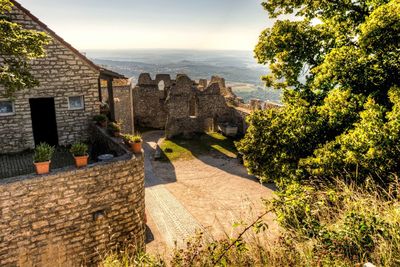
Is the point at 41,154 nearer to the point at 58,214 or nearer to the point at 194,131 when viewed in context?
the point at 58,214

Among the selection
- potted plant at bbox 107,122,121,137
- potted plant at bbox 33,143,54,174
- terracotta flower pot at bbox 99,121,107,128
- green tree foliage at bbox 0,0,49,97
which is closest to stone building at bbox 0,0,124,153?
terracotta flower pot at bbox 99,121,107,128

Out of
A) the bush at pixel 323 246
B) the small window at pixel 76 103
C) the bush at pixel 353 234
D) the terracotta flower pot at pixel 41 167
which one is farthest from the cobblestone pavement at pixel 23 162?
the bush at pixel 353 234

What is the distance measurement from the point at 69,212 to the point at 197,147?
17.1 m

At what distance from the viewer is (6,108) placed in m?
13.0

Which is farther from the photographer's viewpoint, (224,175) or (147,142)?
(147,142)

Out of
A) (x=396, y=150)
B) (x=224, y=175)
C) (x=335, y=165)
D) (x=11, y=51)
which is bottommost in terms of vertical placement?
(x=224, y=175)

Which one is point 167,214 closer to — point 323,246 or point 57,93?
point 57,93

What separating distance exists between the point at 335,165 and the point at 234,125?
20467 millimetres

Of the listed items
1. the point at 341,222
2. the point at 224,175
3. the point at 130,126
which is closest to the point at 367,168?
the point at 341,222

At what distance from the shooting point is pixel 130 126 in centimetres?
2717

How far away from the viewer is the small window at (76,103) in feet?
46.3

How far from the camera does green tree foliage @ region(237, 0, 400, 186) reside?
724cm

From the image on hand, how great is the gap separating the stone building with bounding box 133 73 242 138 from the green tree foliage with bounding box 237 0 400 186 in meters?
16.9

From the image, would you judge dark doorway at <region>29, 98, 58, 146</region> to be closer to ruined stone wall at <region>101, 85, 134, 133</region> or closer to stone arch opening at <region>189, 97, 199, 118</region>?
ruined stone wall at <region>101, 85, 134, 133</region>
